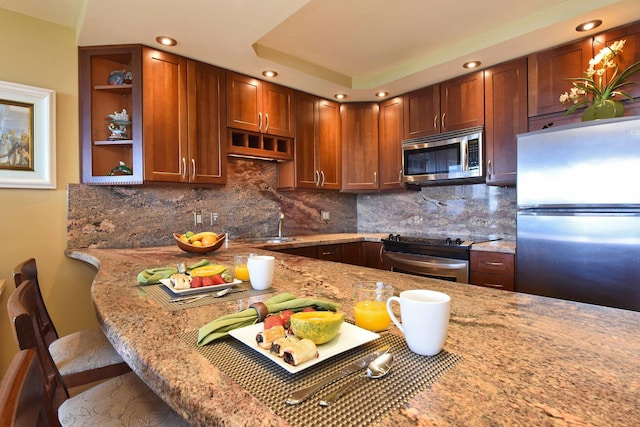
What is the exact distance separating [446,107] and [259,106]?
174cm

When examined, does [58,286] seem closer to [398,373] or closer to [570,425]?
[398,373]

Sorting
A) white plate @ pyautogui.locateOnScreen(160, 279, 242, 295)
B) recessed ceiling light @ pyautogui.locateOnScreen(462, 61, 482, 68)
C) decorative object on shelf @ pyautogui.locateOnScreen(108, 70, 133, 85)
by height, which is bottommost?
white plate @ pyautogui.locateOnScreen(160, 279, 242, 295)

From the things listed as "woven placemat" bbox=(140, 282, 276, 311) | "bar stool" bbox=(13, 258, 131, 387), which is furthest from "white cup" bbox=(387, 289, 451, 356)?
"bar stool" bbox=(13, 258, 131, 387)

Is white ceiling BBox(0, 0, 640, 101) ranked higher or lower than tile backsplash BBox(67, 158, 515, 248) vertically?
higher

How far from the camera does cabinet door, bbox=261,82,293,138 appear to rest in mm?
3000

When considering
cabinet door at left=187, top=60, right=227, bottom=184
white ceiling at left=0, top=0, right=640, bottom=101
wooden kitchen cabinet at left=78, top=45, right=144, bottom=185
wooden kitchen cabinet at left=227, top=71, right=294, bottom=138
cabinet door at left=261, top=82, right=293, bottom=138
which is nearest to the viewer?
white ceiling at left=0, top=0, right=640, bottom=101

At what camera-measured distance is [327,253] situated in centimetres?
310

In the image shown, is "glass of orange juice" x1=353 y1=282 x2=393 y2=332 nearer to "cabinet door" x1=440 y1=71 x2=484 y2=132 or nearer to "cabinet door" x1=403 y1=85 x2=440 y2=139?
"cabinet door" x1=440 y1=71 x2=484 y2=132

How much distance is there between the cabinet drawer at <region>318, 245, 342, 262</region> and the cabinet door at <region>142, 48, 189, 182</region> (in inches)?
52.8

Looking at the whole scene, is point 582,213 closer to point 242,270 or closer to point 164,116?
point 242,270

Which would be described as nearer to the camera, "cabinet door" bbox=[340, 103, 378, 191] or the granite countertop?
the granite countertop

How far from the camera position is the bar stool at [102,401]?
2.70ft

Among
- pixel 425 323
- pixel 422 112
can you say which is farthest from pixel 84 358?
pixel 422 112

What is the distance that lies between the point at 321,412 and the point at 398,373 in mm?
176
